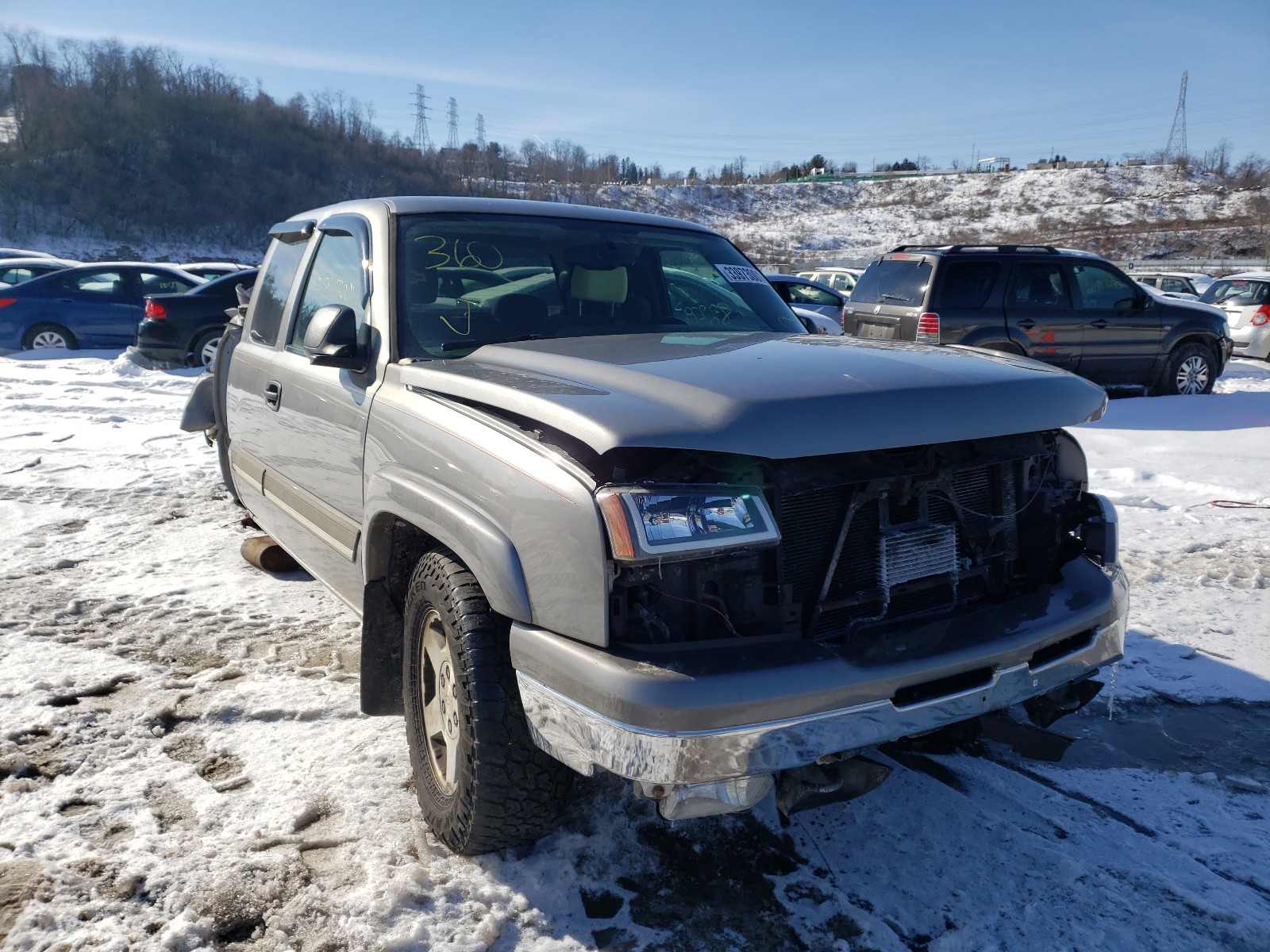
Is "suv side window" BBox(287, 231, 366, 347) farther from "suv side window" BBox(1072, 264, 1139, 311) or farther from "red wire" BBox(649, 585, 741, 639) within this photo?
"suv side window" BBox(1072, 264, 1139, 311)

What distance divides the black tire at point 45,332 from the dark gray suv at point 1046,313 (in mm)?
11398

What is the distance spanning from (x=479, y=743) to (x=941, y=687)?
3.71 feet

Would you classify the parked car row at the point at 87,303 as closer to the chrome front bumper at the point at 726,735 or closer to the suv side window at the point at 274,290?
the suv side window at the point at 274,290

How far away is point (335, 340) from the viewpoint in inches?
119

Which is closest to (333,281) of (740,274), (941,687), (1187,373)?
(740,274)

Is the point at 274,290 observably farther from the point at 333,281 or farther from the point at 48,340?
the point at 48,340

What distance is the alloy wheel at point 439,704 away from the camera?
256 cm

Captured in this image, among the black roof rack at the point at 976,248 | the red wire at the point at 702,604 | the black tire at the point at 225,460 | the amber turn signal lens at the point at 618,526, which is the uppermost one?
the black roof rack at the point at 976,248

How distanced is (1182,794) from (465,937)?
2.28m

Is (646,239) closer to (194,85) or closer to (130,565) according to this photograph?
(130,565)

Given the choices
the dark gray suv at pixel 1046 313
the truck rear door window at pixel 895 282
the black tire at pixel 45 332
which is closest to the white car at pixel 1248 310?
the dark gray suv at pixel 1046 313

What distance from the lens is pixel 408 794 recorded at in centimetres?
288

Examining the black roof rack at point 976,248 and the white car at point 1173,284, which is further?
the white car at point 1173,284

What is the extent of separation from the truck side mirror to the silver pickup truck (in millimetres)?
10
